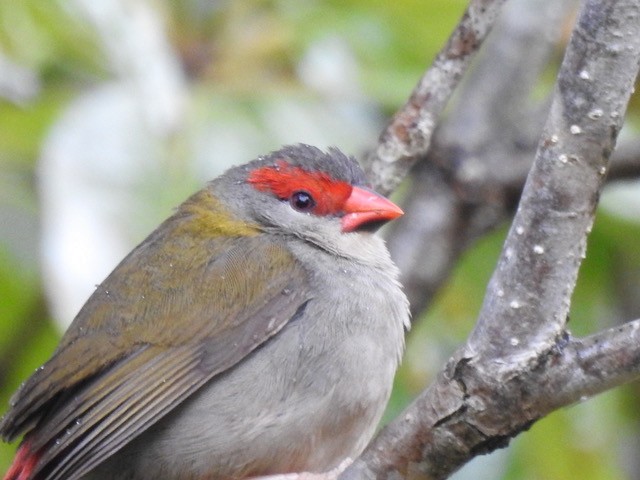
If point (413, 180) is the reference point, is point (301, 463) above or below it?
below

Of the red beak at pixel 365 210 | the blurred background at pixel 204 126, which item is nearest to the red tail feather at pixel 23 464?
the blurred background at pixel 204 126

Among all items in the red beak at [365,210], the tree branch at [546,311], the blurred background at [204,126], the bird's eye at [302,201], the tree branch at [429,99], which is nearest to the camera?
the tree branch at [546,311]

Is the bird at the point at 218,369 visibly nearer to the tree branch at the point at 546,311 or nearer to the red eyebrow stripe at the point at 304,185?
the red eyebrow stripe at the point at 304,185

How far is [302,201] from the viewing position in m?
4.00

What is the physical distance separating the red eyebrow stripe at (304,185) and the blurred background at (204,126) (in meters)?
0.28

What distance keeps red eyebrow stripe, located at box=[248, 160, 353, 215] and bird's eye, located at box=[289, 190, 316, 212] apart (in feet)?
0.04

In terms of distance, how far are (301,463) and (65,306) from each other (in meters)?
0.88

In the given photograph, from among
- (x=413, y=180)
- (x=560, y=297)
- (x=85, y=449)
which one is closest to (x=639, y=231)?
(x=413, y=180)

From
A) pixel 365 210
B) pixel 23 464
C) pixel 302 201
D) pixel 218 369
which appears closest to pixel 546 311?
pixel 218 369

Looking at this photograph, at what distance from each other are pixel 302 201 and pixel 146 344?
0.77 m

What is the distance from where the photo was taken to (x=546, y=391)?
2.68 meters

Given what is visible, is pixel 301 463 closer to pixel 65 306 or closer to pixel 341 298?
pixel 341 298

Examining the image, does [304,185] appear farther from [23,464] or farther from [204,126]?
[23,464]

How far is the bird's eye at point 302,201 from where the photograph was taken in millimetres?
3992
